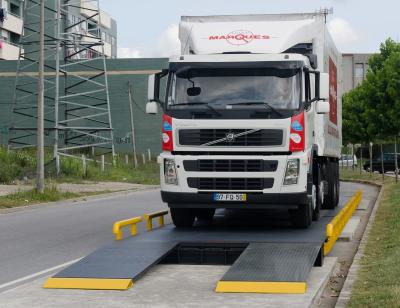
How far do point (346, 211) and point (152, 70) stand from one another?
142 feet

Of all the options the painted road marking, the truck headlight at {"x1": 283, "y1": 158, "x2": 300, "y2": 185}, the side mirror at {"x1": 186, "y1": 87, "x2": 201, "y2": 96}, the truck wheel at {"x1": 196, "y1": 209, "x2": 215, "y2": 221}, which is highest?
the side mirror at {"x1": 186, "y1": 87, "x2": 201, "y2": 96}

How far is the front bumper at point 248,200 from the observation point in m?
13.3

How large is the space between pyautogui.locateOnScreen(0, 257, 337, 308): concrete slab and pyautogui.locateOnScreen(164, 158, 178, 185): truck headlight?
12.2 ft

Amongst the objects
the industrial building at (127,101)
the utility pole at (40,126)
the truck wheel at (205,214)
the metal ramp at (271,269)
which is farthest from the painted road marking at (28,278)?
Answer: the industrial building at (127,101)

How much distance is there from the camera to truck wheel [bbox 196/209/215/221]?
1589 centimetres

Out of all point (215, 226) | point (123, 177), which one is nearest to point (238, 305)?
point (215, 226)

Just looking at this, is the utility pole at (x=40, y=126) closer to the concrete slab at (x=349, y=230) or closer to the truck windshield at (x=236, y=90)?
the concrete slab at (x=349, y=230)

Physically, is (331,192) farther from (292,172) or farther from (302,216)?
(292,172)

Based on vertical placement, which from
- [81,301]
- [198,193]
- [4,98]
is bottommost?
[81,301]

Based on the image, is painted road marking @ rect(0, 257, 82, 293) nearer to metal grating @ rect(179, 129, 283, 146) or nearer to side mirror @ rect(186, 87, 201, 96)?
metal grating @ rect(179, 129, 283, 146)

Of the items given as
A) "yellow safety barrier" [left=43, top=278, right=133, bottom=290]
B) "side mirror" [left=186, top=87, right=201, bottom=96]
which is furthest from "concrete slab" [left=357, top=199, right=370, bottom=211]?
"yellow safety barrier" [left=43, top=278, right=133, bottom=290]

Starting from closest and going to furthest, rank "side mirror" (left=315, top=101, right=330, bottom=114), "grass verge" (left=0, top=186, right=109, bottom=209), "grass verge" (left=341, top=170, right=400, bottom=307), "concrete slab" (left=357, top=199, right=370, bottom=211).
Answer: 1. "grass verge" (left=341, top=170, right=400, bottom=307)
2. "side mirror" (left=315, top=101, right=330, bottom=114)
3. "concrete slab" (left=357, top=199, right=370, bottom=211)
4. "grass verge" (left=0, top=186, right=109, bottom=209)

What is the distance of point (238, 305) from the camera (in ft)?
26.9

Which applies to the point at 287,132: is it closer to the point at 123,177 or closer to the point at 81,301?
the point at 81,301
